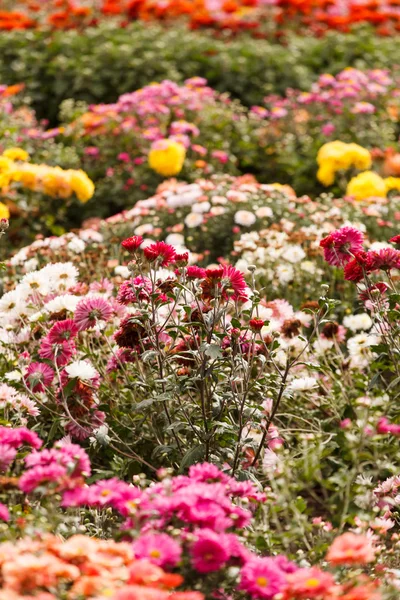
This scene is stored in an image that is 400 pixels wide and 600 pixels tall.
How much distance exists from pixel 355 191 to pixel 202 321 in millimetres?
3099

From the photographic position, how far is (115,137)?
6172 mm

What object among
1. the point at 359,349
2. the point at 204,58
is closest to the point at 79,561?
the point at 359,349

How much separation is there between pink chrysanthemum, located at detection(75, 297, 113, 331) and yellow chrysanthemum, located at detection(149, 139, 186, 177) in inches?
126

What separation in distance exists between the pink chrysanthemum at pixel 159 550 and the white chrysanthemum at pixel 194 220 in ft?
9.77

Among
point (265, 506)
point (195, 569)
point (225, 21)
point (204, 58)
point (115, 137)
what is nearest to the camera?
point (195, 569)

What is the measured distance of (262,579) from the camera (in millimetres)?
1547

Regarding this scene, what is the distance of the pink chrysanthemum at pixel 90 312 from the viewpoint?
2.42 metres

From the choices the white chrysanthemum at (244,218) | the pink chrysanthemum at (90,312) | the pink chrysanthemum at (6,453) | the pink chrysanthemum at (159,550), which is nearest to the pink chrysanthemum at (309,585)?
the pink chrysanthemum at (159,550)

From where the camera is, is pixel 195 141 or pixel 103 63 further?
pixel 103 63

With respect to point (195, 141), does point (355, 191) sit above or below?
below

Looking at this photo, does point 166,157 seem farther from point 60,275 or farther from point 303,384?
point 303,384

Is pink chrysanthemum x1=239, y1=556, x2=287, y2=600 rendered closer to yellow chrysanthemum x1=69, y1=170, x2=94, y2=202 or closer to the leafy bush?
yellow chrysanthemum x1=69, y1=170, x2=94, y2=202

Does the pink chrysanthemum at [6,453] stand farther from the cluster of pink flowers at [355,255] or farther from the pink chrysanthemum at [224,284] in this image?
the cluster of pink flowers at [355,255]

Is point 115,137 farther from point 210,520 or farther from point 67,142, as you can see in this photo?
point 210,520
